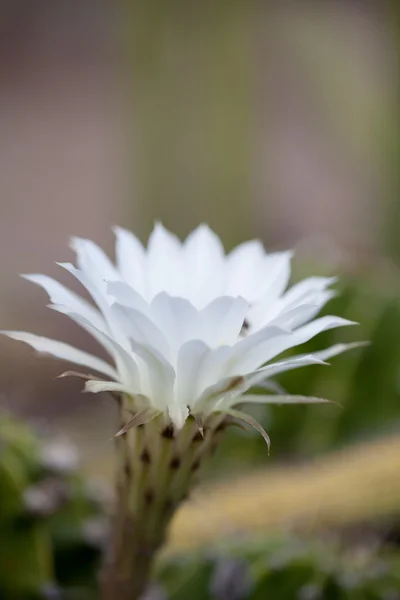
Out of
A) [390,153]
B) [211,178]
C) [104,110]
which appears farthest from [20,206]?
[390,153]

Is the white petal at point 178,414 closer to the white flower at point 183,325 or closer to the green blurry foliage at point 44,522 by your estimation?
the white flower at point 183,325

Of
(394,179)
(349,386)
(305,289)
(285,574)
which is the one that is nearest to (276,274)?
(305,289)

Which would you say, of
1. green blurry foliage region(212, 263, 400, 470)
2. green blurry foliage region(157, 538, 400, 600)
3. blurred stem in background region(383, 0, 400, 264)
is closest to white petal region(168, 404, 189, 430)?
green blurry foliage region(157, 538, 400, 600)

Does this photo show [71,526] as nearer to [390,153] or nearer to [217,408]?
[217,408]

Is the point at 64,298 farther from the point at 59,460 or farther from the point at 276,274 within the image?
the point at 59,460

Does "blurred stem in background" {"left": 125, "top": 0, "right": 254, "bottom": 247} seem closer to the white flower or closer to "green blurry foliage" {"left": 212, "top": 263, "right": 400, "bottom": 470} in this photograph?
"green blurry foliage" {"left": 212, "top": 263, "right": 400, "bottom": 470}
